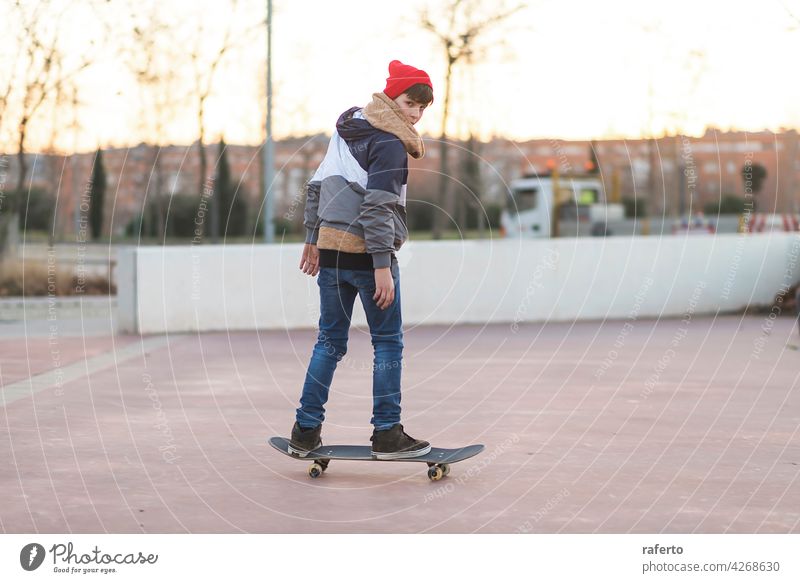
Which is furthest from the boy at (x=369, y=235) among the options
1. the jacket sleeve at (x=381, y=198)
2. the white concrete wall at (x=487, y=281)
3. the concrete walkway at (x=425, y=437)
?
the white concrete wall at (x=487, y=281)

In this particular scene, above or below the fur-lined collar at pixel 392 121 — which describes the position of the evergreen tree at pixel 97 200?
below

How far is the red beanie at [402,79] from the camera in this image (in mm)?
5852

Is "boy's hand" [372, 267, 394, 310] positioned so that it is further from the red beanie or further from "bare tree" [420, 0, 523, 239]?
"bare tree" [420, 0, 523, 239]

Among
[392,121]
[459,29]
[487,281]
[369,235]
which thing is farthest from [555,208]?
[369,235]

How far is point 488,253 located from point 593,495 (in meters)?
10.4

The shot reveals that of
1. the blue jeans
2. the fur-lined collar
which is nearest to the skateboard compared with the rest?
the blue jeans

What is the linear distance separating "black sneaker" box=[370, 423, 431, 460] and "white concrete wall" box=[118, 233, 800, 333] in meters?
8.52

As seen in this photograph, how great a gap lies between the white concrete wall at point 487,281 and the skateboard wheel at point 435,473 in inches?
341

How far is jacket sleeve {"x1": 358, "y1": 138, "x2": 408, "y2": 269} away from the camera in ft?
18.8

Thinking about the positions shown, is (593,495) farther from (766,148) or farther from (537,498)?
(766,148)

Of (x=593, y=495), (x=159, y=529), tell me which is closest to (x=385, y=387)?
(x=593, y=495)

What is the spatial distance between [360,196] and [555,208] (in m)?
31.5

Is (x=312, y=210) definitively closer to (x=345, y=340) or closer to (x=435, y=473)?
(x=345, y=340)

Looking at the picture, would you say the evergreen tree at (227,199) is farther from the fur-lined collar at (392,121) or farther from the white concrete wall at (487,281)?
the fur-lined collar at (392,121)
